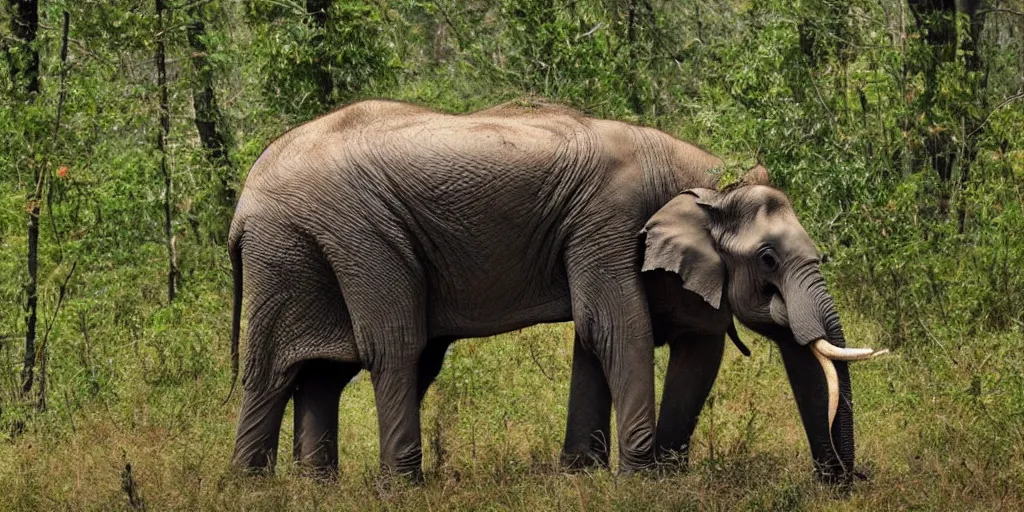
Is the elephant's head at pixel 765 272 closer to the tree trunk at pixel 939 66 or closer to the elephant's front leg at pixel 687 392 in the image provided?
the elephant's front leg at pixel 687 392

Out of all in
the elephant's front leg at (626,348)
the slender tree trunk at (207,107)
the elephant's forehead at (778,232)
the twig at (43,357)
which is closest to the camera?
the elephant's forehead at (778,232)

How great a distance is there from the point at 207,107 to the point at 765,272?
7681mm

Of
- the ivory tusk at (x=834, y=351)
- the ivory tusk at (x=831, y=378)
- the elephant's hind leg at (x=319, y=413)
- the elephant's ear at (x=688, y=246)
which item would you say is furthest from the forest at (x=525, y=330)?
the ivory tusk at (x=834, y=351)

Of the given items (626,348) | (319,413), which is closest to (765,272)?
(626,348)

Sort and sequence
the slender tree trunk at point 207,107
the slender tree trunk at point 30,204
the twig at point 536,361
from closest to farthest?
the slender tree trunk at point 30,204
the twig at point 536,361
the slender tree trunk at point 207,107

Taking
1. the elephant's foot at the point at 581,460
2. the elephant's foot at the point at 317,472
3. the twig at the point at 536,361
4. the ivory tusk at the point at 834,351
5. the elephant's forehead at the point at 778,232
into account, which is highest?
the elephant's forehead at the point at 778,232

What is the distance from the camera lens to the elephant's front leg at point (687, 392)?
29.6 feet

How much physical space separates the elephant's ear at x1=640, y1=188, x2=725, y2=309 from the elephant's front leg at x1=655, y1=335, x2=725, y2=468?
0.48 m

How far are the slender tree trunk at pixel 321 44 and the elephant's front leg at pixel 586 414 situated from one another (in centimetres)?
453

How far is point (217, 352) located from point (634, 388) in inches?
184

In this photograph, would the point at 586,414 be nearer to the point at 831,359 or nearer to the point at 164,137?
the point at 831,359

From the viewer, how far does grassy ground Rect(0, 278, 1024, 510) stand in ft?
27.5

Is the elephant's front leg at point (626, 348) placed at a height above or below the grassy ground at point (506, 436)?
above

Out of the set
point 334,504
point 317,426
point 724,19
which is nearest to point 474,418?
point 317,426
